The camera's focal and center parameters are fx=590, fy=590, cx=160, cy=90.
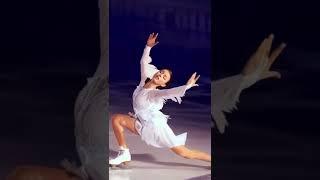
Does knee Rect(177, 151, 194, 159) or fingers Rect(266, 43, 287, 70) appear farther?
knee Rect(177, 151, 194, 159)

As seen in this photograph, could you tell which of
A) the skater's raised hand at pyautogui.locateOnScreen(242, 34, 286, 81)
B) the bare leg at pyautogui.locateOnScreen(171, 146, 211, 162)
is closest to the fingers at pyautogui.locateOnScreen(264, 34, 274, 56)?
the skater's raised hand at pyautogui.locateOnScreen(242, 34, 286, 81)

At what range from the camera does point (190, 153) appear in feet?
10.6

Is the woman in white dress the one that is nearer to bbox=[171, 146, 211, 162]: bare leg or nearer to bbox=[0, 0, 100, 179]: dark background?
bbox=[171, 146, 211, 162]: bare leg

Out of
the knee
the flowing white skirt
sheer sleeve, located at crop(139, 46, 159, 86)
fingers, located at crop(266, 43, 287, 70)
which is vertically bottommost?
→ the knee

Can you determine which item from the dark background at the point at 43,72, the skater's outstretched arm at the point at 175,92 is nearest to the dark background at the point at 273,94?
the skater's outstretched arm at the point at 175,92

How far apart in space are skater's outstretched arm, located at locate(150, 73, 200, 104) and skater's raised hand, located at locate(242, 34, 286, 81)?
0.90 ft

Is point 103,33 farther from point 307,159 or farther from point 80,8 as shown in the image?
point 307,159

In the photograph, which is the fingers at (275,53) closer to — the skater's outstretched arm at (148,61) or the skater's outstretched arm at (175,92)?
the skater's outstretched arm at (175,92)

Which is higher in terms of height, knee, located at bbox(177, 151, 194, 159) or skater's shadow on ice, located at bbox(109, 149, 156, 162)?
knee, located at bbox(177, 151, 194, 159)

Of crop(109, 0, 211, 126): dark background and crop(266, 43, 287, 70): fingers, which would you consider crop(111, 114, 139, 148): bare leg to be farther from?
crop(266, 43, 287, 70): fingers

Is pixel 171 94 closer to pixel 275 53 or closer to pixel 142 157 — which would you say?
pixel 142 157

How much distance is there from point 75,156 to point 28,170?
0.28 metres

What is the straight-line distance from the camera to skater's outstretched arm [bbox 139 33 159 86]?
3.22 m

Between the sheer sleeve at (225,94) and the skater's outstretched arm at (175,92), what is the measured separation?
0.36 ft
